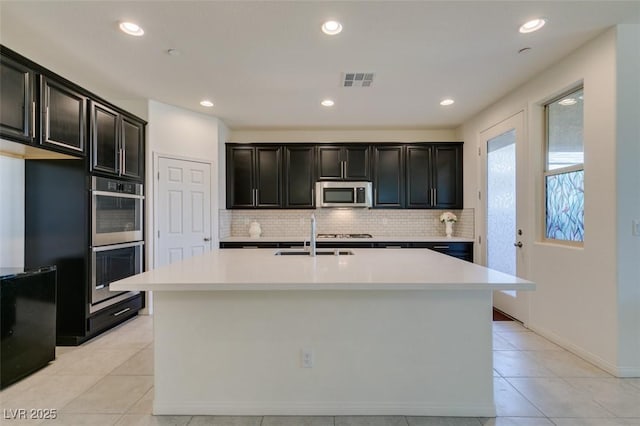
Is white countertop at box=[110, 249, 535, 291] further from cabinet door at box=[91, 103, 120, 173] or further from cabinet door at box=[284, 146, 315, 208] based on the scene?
cabinet door at box=[284, 146, 315, 208]

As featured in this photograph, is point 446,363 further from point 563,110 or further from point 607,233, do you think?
point 563,110

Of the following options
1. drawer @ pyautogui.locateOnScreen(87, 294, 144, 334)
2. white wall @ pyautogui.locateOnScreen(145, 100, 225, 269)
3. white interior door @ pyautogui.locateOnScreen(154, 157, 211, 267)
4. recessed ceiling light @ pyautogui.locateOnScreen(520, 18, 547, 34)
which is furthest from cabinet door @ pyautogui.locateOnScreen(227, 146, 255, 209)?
recessed ceiling light @ pyautogui.locateOnScreen(520, 18, 547, 34)

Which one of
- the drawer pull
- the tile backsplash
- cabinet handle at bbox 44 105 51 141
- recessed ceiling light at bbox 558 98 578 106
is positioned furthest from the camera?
the tile backsplash

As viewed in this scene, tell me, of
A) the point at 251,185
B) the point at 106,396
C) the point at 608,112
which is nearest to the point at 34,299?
the point at 106,396

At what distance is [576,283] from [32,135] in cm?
462

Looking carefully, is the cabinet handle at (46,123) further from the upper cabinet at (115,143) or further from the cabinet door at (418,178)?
the cabinet door at (418,178)

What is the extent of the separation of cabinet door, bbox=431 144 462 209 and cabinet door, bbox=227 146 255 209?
2.87 meters

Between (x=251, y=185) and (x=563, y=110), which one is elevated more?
(x=563, y=110)

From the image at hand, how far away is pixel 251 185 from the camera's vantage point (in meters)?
4.91

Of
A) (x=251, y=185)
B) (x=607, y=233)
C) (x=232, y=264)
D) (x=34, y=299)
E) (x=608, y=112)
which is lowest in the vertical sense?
(x=34, y=299)

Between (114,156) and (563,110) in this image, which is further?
(114,156)

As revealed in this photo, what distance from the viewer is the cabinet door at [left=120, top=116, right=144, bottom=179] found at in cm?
348

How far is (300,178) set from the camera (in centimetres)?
493

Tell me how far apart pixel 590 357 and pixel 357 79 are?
3.20 metres
